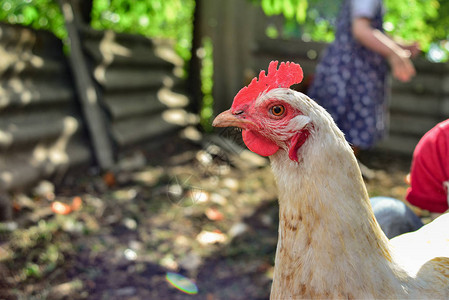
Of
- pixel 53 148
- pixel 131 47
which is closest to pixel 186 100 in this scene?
pixel 131 47

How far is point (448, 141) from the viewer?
1.45m

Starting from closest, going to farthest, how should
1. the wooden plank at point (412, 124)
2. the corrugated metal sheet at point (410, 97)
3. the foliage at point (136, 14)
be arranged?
the foliage at point (136, 14)
the corrugated metal sheet at point (410, 97)
the wooden plank at point (412, 124)

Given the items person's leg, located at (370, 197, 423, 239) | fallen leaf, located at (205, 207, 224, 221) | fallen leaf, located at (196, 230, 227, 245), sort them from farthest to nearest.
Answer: fallen leaf, located at (205, 207, 224, 221)
fallen leaf, located at (196, 230, 227, 245)
person's leg, located at (370, 197, 423, 239)

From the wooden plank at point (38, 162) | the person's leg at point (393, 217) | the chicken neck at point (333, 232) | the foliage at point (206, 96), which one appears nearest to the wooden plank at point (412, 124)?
the foliage at point (206, 96)

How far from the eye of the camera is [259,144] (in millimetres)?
1090

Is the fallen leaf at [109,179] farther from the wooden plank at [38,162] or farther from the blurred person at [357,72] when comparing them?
the blurred person at [357,72]

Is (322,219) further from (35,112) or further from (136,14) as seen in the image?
(136,14)

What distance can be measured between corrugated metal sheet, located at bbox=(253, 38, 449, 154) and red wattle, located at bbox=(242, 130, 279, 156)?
414 centimetres

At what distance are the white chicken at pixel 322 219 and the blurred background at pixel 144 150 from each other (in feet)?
1.61

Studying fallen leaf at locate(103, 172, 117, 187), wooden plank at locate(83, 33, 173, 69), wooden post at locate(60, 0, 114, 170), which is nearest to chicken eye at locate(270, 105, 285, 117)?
fallen leaf at locate(103, 172, 117, 187)

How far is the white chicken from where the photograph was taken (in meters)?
0.95

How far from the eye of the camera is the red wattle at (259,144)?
1.06m

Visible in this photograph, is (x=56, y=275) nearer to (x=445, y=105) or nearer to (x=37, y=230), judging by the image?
(x=37, y=230)

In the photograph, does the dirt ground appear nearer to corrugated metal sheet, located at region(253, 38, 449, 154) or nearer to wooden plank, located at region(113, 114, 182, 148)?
wooden plank, located at region(113, 114, 182, 148)
